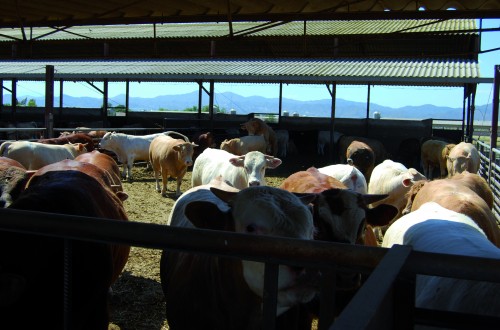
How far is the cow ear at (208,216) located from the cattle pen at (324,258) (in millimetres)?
1006

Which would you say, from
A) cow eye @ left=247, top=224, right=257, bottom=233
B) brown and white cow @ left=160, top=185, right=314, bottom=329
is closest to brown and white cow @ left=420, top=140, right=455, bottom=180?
brown and white cow @ left=160, top=185, right=314, bottom=329

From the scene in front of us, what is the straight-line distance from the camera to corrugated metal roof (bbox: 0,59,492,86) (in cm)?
1820

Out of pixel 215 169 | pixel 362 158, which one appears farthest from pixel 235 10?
pixel 362 158

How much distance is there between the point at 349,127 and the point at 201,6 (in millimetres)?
18990

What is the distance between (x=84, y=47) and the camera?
32469 millimetres

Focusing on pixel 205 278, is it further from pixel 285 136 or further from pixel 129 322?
pixel 285 136

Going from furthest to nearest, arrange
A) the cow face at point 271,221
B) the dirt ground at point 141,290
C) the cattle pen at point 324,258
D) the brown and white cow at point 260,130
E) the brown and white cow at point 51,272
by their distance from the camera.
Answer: the brown and white cow at point 260,130, the dirt ground at point 141,290, the brown and white cow at point 51,272, the cow face at point 271,221, the cattle pen at point 324,258

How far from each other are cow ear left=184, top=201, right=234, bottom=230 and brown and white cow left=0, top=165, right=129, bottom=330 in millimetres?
762

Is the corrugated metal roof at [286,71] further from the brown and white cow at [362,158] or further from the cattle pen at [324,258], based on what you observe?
the cattle pen at [324,258]

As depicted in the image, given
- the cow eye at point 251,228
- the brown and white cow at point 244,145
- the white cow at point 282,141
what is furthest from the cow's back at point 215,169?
the white cow at point 282,141

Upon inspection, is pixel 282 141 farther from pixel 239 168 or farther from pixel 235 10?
pixel 235 10

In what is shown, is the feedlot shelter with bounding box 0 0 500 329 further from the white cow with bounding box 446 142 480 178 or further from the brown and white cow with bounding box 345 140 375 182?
the white cow with bounding box 446 142 480 178

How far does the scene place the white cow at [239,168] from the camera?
9.22 metres

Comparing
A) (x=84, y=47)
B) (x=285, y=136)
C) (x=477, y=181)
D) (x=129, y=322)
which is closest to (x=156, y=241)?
(x=129, y=322)
